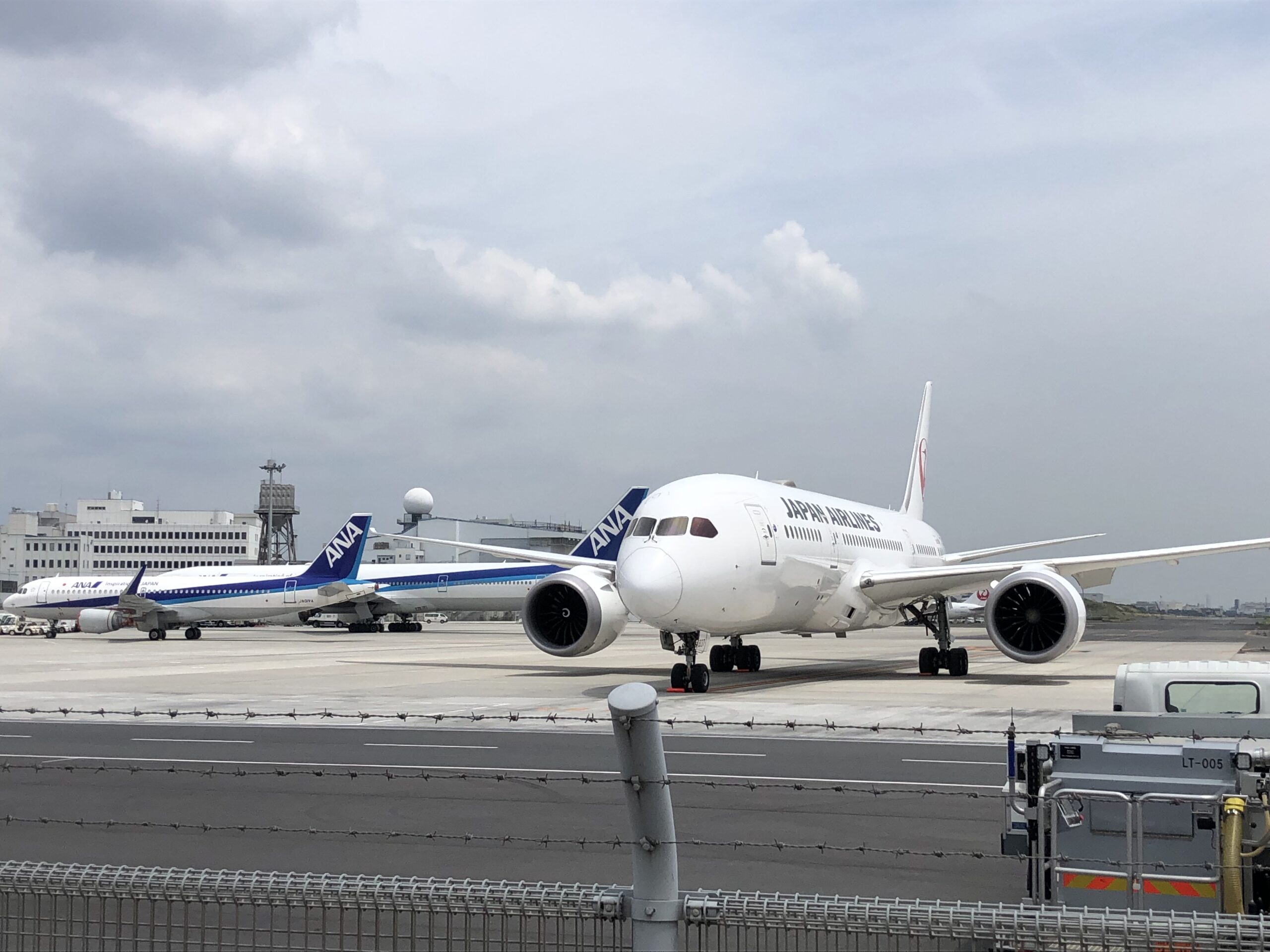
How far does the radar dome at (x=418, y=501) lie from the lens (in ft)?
369

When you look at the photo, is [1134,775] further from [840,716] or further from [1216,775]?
[840,716]

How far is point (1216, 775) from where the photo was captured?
6926 millimetres

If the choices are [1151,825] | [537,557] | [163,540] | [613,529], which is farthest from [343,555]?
[163,540]

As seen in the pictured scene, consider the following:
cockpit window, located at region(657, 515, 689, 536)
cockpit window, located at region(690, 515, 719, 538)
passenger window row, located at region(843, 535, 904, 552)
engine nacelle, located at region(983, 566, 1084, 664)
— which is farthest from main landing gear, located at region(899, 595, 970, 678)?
cockpit window, located at region(657, 515, 689, 536)

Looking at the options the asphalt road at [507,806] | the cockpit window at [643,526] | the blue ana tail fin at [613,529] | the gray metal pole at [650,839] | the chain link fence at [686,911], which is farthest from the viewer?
the blue ana tail fin at [613,529]

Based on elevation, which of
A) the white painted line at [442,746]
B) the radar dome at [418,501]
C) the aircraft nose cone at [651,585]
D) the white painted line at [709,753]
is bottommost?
the white painted line at [442,746]

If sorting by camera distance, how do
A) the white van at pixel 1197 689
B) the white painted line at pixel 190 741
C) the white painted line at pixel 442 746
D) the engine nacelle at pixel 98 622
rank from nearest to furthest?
the white van at pixel 1197 689, the white painted line at pixel 442 746, the white painted line at pixel 190 741, the engine nacelle at pixel 98 622

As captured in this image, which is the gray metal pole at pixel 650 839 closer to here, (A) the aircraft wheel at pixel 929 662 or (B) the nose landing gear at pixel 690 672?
(B) the nose landing gear at pixel 690 672

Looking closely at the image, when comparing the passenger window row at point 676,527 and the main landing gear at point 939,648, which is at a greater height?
the passenger window row at point 676,527

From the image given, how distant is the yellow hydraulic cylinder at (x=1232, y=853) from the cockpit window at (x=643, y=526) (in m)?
15.7

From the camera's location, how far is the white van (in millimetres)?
9258

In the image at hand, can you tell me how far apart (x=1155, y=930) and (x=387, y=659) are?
35.5 meters

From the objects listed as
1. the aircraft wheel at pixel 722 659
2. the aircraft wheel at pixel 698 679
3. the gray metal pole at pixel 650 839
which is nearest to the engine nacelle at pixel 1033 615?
the aircraft wheel at pixel 698 679

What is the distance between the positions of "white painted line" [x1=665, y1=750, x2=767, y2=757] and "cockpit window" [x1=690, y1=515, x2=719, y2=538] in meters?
6.99
